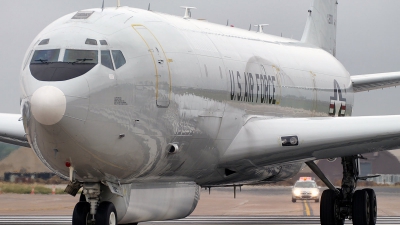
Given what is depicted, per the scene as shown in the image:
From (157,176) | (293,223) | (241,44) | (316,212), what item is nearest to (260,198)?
(316,212)

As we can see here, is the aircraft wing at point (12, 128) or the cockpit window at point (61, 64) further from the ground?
the cockpit window at point (61, 64)

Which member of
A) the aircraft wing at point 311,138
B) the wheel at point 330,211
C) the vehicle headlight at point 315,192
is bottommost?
the vehicle headlight at point 315,192

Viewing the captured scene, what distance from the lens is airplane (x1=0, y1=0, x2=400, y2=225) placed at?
15.0m

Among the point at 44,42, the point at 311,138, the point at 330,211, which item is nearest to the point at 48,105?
the point at 44,42

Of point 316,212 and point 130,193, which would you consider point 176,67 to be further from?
point 316,212

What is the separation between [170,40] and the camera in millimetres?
17453

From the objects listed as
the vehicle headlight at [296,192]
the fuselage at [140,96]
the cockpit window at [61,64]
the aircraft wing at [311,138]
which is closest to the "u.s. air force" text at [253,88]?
the fuselage at [140,96]

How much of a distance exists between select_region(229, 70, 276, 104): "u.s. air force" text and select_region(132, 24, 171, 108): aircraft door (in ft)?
9.30

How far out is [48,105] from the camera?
14.3 metres

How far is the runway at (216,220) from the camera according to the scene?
26.4 meters

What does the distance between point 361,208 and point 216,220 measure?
6027 mm

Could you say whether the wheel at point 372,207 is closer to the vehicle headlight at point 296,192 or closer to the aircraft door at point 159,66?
the aircraft door at point 159,66

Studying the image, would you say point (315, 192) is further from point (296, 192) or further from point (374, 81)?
point (374, 81)

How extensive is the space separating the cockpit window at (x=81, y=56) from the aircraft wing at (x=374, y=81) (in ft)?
42.8
